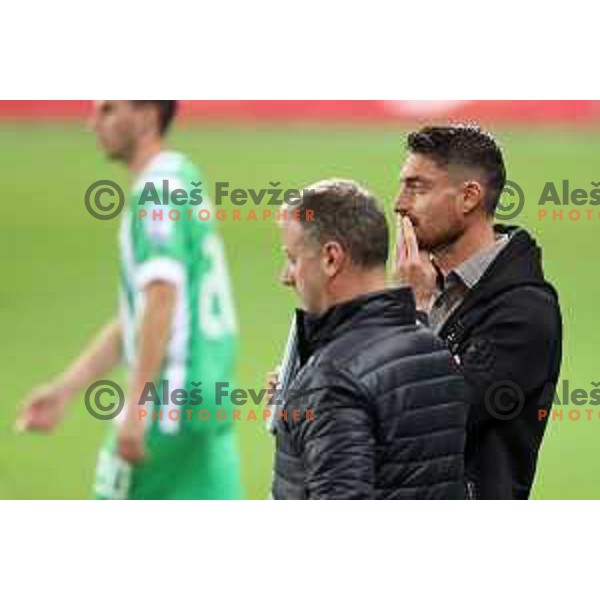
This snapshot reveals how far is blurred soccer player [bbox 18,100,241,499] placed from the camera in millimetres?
2549

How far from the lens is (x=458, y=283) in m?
2.45

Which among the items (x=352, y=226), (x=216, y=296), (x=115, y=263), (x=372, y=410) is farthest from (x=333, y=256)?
(x=115, y=263)

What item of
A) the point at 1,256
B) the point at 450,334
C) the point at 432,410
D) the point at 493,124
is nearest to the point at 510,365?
the point at 450,334

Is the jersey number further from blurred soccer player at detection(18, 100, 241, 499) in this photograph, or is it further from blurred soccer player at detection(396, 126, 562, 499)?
blurred soccer player at detection(396, 126, 562, 499)

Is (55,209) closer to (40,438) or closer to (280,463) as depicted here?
(40,438)

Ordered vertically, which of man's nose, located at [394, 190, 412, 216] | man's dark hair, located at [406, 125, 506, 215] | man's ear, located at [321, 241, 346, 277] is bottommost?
man's ear, located at [321, 241, 346, 277]

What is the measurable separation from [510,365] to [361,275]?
48cm

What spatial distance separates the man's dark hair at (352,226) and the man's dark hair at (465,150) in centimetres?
40

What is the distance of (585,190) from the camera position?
269 cm

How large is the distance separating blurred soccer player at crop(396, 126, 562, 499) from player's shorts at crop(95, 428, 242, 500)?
532mm

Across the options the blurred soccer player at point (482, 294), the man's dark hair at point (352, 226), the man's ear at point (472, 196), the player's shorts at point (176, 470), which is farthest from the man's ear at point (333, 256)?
the player's shorts at point (176, 470)

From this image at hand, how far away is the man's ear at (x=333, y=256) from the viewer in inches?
81.0

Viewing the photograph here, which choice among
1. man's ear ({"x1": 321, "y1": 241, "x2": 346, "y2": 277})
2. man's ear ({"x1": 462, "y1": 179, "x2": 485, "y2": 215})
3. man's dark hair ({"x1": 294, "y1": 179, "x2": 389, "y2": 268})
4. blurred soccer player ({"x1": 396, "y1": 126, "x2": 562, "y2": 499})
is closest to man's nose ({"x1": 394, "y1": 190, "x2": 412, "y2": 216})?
blurred soccer player ({"x1": 396, "y1": 126, "x2": 562, "y2": 499})

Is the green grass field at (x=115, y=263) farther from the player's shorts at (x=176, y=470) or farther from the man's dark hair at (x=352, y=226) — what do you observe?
the man's dark hair at (x=352, y=226)
